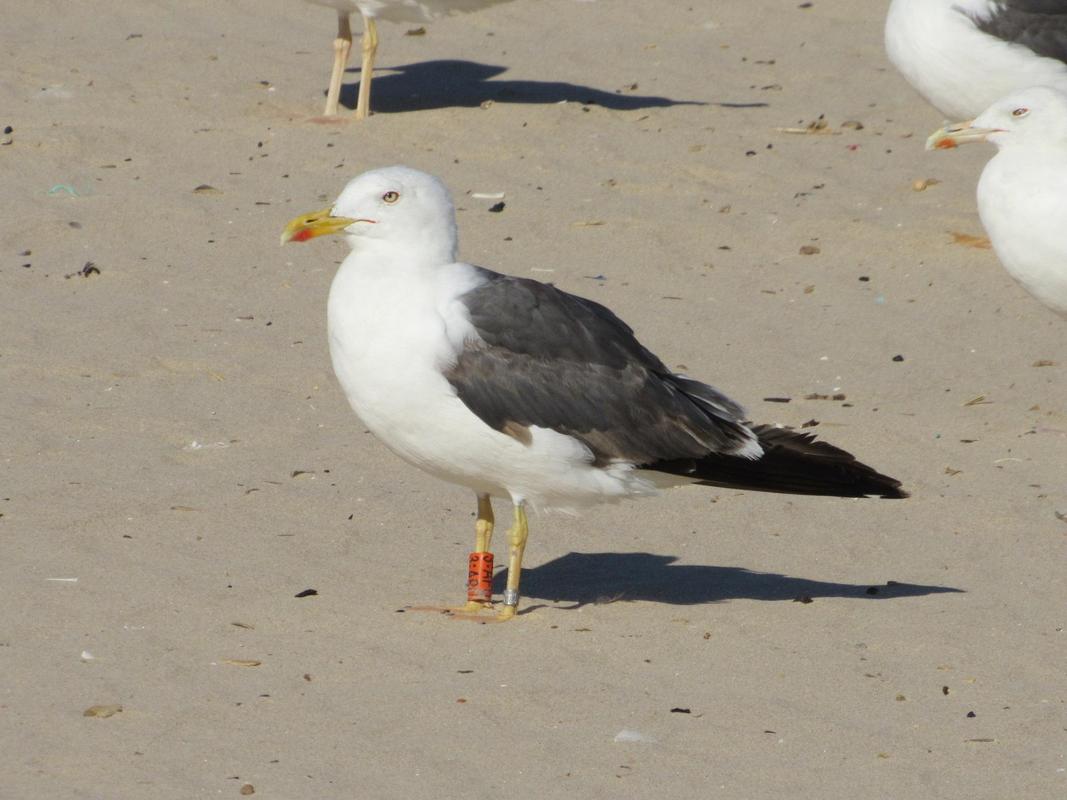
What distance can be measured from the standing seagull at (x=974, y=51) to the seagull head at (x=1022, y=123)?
267 cm

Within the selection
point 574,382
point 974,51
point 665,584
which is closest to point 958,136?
point 974,51

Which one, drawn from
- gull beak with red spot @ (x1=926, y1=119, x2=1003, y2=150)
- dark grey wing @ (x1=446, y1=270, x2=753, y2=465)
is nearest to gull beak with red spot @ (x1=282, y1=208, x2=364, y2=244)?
dark grey wing @ (x1=446, y1=270, x2=753, y2=465)

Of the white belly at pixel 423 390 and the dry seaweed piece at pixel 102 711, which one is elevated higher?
the white belly at pixel 423 390

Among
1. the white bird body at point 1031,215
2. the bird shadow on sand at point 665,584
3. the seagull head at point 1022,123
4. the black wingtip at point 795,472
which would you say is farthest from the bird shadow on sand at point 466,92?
the black wingtip at point 795,472

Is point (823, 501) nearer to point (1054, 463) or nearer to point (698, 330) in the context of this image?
point (1054, 463)

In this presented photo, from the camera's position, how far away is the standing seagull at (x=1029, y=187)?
8.09 metres

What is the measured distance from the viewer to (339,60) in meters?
12.4

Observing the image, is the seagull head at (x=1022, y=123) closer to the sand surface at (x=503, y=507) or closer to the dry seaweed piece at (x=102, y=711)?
the sand surface at (x=503, y=507)

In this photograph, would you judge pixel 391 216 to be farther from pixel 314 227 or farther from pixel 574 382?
pixel 574 382

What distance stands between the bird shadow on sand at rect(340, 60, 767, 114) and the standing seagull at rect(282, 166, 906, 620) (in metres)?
6.83

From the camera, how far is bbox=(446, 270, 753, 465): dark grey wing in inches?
228

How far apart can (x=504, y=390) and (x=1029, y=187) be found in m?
3.52

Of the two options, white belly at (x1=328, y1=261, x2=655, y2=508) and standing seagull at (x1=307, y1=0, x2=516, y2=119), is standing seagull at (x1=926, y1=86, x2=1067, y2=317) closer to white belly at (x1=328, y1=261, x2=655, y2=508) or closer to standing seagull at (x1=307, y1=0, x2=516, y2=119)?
white belly at (x1=328, y1=261, x2=655, y2=508)

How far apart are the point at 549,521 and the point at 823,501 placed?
1.12m
